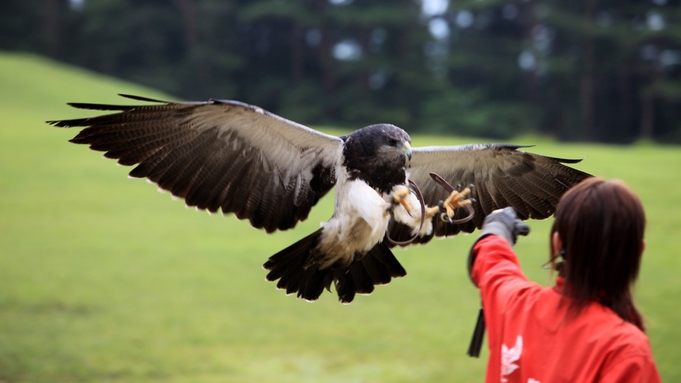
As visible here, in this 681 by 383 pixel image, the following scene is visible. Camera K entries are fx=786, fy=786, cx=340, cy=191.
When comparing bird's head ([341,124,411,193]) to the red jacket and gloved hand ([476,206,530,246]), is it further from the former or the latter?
the red jacket

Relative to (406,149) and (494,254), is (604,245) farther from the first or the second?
(406,149)

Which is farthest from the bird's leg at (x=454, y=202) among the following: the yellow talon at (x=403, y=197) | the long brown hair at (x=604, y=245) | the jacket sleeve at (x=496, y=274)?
the long brown hair at (x=604, y=245)

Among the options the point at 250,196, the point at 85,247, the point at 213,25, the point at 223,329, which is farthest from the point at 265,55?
the point at 250,196

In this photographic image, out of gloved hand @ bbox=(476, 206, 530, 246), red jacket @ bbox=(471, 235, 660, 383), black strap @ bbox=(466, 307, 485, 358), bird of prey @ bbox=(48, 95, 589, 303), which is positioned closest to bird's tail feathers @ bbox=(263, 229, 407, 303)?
bird of prey @ bbox=(48, 95, 589, 303)

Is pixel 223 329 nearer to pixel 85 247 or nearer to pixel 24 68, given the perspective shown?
pixel 85 247

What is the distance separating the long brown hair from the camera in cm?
175

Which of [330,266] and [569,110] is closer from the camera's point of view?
[330,266]

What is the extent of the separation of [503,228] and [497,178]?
221 cm

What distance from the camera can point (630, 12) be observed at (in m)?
28.0

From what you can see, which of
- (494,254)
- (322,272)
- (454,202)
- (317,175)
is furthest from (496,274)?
(317,175)

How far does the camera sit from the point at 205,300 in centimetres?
754

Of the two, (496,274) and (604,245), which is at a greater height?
(604,245)

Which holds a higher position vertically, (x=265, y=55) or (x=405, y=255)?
(x=265, y=55)

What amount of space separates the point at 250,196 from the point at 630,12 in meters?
26.9
